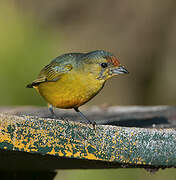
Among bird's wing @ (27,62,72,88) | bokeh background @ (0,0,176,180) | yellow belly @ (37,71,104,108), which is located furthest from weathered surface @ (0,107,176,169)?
bokeh background @ (0,0,176,180)

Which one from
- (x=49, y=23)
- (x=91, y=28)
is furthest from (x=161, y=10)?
(x=49, y=23)

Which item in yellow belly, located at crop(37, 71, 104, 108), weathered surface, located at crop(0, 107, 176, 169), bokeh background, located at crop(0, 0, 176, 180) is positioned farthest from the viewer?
bokeh background, located at crop(0, 0, 176, 180)

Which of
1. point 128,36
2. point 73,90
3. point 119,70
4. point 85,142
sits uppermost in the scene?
point 128,36

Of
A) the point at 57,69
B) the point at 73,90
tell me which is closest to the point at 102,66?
the point at 73,90

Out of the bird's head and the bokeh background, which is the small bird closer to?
the bird's head

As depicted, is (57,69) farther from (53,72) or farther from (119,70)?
(119,70)

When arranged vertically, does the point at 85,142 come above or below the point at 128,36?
below

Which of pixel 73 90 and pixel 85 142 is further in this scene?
pixel 73 90
